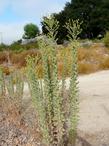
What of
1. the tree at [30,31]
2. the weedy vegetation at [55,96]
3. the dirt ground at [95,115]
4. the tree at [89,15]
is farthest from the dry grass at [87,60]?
the tree at [89,15]

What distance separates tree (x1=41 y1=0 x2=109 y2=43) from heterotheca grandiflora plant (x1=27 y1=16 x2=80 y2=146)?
41.5 metres

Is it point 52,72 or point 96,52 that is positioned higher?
point 52,72

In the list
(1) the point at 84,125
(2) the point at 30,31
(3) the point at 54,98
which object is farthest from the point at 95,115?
(2) the point at 30,31

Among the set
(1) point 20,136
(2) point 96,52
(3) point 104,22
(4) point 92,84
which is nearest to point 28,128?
(1) point 20,136

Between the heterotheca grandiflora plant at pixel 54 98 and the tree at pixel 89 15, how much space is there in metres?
41.5

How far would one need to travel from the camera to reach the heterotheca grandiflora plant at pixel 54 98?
5375mm

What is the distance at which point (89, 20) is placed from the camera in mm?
49906

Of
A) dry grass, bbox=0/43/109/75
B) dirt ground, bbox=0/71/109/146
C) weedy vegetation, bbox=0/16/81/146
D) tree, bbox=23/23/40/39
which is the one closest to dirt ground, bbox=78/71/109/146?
dirt ground, bbox=0/71/109/146

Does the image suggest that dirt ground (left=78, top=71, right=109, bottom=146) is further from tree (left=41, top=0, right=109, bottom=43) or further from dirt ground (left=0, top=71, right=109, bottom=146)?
tree (left=41, top=0, right=109, bottom=43)

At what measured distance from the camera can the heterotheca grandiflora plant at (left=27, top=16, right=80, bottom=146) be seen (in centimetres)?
538

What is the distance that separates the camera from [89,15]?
A: 168ft

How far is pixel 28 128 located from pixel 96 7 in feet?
150

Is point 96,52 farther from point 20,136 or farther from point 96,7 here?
point 96,7

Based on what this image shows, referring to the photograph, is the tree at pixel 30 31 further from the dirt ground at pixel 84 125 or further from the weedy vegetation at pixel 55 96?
the weedy vegetation at pixel 55 96
